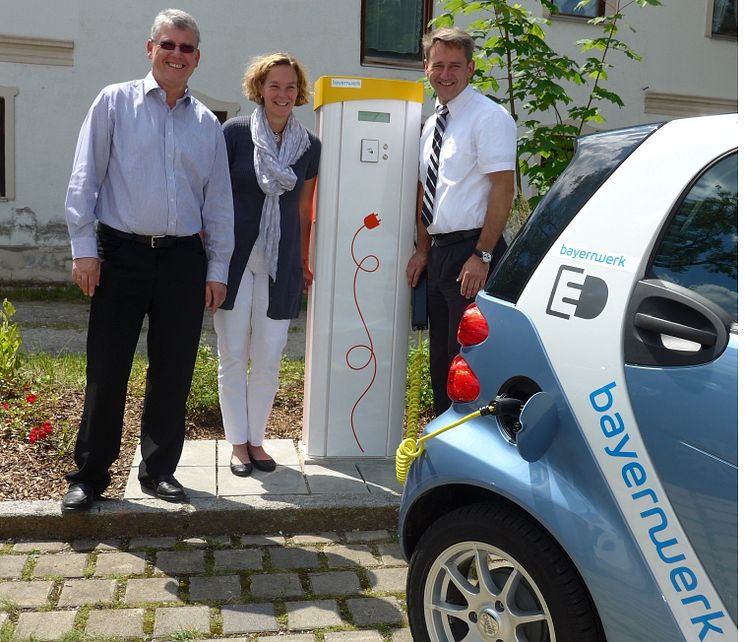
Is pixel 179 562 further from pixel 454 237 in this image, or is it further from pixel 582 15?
pixel 582 15

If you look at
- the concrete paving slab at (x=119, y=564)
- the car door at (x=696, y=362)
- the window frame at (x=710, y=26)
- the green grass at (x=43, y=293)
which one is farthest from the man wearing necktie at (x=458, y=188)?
the window frame at (x=710, y=26)

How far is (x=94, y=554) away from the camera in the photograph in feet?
12.3

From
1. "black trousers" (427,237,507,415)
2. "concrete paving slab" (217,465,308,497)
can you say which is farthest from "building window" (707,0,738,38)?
"concrete paving slab" (217,465,308,497)

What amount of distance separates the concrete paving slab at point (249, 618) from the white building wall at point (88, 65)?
32.0 ft

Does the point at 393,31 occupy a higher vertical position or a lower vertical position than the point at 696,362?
higher

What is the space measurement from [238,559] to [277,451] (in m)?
1.20

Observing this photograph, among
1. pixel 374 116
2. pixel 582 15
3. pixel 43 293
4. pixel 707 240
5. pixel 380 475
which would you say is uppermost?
pixel 582 15

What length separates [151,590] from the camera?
11.2 feet

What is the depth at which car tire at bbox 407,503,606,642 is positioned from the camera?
2.30 meters

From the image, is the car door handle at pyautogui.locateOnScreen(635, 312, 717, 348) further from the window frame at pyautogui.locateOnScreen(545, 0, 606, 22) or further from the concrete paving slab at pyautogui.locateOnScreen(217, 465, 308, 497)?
the window frame at pyautogui.locateOnScreen(545, 0, 606, 22)

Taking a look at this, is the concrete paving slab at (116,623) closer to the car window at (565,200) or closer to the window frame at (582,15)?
the car window at (565,200)

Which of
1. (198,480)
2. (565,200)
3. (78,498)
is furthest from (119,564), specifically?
(565,200)

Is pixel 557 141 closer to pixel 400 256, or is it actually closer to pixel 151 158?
pixel 400 256

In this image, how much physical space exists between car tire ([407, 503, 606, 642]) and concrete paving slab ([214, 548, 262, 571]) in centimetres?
112
